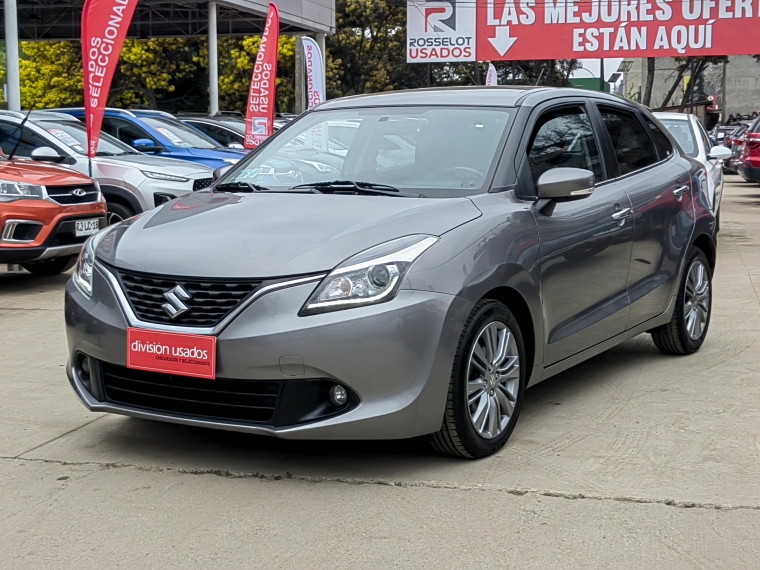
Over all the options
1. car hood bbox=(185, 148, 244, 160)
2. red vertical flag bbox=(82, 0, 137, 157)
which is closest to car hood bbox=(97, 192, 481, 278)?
Answer: red vertical flag bbox=(82, 0, 137, 157)

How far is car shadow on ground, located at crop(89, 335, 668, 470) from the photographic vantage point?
14.4ft

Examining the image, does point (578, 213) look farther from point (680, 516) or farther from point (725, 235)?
point (725, 235)

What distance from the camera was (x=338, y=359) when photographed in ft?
12.9

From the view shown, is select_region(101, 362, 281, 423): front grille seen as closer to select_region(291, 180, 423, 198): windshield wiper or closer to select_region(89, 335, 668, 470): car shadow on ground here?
select_region(89, 335, 668, 470): car shadow on ground

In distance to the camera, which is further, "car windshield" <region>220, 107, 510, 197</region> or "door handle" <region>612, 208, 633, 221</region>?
"door handle" <region>612, 208, 633, 221</region>

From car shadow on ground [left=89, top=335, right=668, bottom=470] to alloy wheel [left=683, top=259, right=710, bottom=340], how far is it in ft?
5.31

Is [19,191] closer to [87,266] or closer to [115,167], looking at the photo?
[115,167]

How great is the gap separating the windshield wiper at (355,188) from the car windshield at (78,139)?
23.4 ft

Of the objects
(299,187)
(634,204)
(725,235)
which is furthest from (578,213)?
(725,235)

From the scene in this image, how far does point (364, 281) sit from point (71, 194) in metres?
6.10

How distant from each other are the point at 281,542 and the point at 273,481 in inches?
25.3

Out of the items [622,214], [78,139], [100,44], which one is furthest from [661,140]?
[78,139]

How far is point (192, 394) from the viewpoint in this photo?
420 centimetres

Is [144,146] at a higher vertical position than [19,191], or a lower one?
higher
